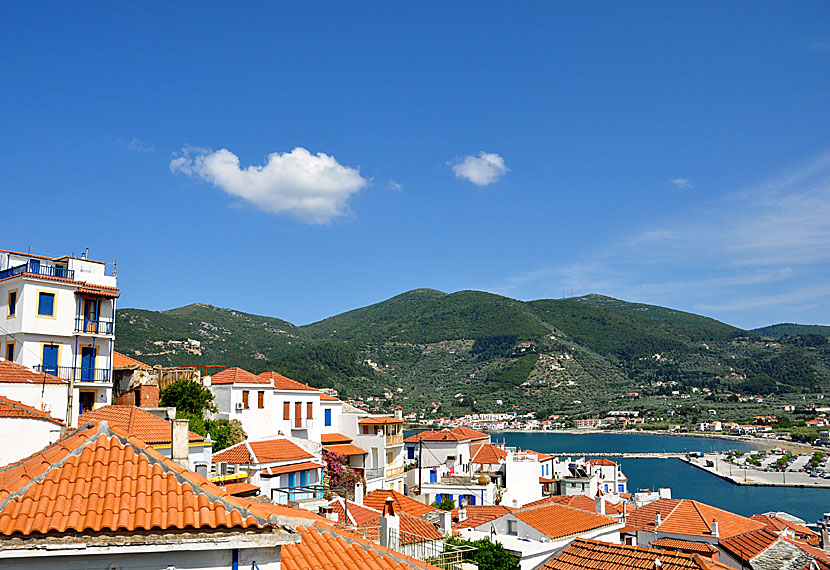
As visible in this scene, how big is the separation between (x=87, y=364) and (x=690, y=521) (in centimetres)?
2471

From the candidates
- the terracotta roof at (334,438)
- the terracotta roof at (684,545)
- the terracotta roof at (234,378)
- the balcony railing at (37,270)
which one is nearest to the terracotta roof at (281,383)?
the terracotta roof at (234,378)

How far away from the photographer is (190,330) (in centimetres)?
12481

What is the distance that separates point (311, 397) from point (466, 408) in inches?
6243

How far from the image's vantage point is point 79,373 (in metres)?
26.1

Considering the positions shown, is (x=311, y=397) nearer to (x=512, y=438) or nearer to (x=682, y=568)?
(x=682, y=568)

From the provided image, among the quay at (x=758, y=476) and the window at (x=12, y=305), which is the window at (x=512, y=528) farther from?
the quay at (x=758, y=476)

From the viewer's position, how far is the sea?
81875mm

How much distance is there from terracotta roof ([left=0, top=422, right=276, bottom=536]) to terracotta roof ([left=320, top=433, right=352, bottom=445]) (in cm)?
3489

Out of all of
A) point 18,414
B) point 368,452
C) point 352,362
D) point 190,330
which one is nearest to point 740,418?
point 352,362

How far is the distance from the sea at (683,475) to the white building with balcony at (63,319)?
231ft

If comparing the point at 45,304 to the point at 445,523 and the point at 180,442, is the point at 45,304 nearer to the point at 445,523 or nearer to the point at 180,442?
the point at 445,523

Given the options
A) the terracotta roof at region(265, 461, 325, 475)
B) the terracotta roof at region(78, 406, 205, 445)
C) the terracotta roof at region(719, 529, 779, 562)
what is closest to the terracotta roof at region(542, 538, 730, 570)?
the terracotta roof at region(719, 529, 779, 562)

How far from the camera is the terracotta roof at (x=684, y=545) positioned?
73.9 feet

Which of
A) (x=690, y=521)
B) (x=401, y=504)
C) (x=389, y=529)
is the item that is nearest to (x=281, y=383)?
(x=401, y=504)
